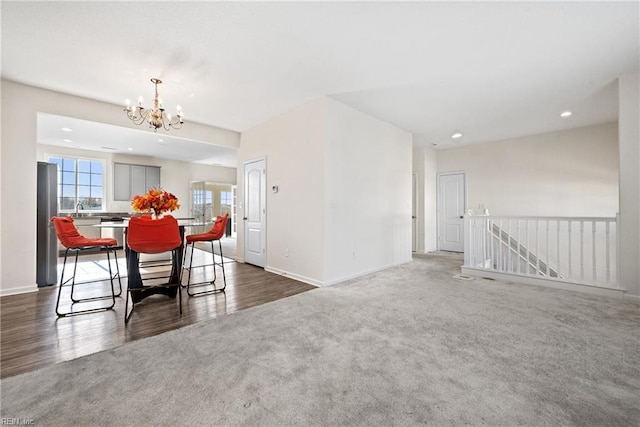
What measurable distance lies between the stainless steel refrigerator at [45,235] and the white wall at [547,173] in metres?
8.22

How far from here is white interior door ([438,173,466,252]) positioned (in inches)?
265

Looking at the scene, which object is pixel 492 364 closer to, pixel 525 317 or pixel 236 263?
pixel 525 317

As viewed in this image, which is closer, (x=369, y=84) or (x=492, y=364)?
(x=492, y=364)

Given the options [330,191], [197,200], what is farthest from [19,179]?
[197,200]

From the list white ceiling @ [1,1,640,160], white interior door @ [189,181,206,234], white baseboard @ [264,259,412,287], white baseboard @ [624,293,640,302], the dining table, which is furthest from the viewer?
white interior door @ [189,181,206,234]

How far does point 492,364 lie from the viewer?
1801 millimetres

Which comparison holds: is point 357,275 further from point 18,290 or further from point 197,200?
point 197,200

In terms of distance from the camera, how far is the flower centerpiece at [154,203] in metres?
2.96

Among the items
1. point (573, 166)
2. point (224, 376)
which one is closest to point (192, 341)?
point (224, 376)

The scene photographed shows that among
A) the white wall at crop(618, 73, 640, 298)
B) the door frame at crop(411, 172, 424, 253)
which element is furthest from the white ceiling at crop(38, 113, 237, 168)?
the white wall at crop(618, 73, 640, 298)

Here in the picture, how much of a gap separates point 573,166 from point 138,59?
7613mm

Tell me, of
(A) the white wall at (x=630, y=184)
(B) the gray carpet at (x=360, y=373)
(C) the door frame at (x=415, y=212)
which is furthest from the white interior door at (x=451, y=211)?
(B) the gray carpet at (x=360, y=373)

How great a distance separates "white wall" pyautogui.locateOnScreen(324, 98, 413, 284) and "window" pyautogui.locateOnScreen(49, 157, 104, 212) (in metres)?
7.10

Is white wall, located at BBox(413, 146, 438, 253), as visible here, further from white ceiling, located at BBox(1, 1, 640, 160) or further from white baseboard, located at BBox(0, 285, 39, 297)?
white baseboard, located at BBox(0, 285, 39, 297)
